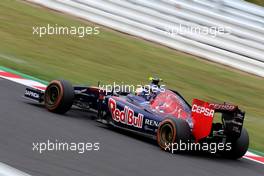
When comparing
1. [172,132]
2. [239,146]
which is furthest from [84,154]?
[239,146]

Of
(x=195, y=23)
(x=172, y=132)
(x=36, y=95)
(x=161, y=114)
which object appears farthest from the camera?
(x=195, y=23)

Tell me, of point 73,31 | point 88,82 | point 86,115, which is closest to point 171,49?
point 73,31

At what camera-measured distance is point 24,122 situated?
866 cm

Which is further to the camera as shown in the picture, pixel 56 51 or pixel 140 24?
pixel 140 24

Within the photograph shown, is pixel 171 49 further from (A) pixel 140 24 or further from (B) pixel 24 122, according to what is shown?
(B) pixel 24 122

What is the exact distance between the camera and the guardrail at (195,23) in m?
16.3

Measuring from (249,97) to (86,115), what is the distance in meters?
5.08

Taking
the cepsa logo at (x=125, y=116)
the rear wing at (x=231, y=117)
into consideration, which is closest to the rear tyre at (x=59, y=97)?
the cepsa logo at (x=125, y=116)

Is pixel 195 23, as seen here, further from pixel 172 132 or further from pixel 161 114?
pixel 172 132

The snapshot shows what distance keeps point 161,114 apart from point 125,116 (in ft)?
1.63

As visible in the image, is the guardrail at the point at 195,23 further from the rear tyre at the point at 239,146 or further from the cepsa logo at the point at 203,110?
the cepsa logo at the point at 203,110

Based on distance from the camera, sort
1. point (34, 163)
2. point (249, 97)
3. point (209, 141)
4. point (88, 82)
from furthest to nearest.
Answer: point (249, 97) → point (88, 82) → point (209, 141) → point (34, 163)

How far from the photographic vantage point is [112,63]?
1487 centimetres

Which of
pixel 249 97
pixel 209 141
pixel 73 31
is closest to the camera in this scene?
pixel 209 141
